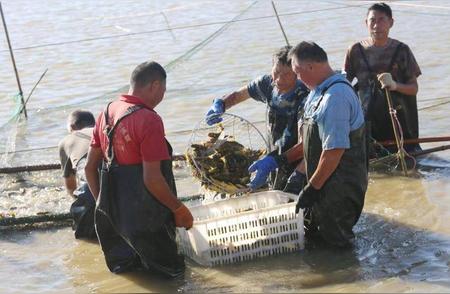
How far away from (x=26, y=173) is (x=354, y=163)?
4.41 meters

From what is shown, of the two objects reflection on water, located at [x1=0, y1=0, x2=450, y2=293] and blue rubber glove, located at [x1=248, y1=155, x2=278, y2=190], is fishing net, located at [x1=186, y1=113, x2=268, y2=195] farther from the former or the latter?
reflection on water, located at [x1=0, y1=0, x2=450, y2=293]

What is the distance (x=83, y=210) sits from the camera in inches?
246

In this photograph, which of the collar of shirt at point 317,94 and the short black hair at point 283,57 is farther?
the short black hair at point 283,57

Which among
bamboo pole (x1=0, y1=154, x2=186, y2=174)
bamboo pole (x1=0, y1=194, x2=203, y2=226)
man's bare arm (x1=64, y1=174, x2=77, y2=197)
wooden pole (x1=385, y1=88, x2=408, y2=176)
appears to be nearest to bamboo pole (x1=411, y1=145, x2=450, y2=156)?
wooden pole (x1=385, y1=88, x2=408, y2=176)

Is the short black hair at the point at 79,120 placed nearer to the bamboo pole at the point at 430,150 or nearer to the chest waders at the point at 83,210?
the chest waders at the point at 83,210

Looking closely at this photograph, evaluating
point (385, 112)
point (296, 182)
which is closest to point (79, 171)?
point (296, 182)

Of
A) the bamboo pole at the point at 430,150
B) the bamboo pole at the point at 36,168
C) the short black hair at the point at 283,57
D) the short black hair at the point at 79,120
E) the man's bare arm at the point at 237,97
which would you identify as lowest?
the bamboo pole at the point at 430,150

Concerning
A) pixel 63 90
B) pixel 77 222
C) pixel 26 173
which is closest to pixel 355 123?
pixel 77 222

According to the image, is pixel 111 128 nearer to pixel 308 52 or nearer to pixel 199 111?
pixel 308 52

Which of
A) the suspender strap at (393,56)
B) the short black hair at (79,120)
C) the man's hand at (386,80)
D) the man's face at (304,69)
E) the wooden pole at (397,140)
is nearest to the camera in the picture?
the man's face at (304,69)

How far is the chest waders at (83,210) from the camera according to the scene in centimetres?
621

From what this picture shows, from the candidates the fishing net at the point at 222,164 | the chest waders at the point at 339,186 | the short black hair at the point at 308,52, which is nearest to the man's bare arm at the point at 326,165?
the chest waders at the point at 339,186

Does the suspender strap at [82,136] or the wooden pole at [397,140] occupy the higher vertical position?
the suspender strap at [82,136]

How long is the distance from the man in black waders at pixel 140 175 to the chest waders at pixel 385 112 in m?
2.96
